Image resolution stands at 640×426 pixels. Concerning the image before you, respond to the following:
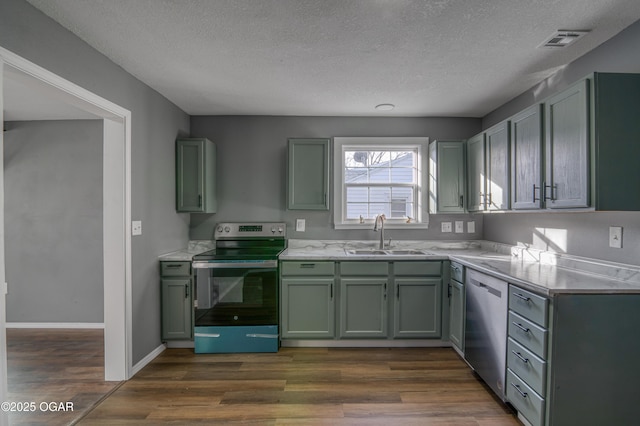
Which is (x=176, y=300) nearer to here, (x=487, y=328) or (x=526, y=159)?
(x=487, y=328)

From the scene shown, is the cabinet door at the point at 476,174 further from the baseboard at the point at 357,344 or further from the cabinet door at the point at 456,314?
the baseboard at the point at 357,344

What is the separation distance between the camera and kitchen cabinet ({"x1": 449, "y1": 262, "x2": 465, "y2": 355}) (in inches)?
100

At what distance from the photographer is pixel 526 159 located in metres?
2.16

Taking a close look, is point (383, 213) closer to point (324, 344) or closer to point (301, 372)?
point (324, 344)

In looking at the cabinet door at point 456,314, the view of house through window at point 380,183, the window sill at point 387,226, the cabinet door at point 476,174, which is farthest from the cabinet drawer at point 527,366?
the view of house through window at point 380,183

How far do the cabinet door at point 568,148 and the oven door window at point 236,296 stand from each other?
224 cm

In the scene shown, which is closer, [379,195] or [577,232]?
[577,232]

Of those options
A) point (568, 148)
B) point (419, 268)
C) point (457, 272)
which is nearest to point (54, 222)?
point (419, 268)

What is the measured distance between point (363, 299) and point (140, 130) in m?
2.50

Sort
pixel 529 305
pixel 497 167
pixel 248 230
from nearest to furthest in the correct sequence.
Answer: pixel 529 305 → pixel 497 167 → pixel 248 230

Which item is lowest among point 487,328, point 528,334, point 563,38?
point 487,328

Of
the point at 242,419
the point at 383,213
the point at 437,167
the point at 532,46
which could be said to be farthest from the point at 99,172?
the point at 532,46

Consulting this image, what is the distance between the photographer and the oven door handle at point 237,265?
2703 mm

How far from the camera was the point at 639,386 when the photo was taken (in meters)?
1.55
